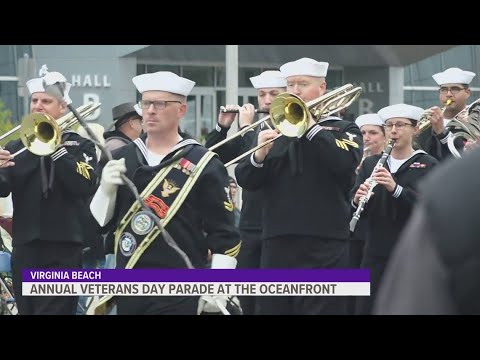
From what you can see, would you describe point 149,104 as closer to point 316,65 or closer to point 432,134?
point 316,65

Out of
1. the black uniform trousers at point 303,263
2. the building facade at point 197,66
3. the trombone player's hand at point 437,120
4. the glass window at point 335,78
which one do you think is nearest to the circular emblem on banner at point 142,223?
the black uniform trousers at point 303,263

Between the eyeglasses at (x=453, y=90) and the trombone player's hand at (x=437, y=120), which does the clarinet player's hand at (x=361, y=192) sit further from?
the eyeglasses at (x=453, y=90)

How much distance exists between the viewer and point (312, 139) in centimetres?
687

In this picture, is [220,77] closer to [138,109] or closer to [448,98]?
[138,109]

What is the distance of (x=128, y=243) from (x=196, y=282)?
1.66ft

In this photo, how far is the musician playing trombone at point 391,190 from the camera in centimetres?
765

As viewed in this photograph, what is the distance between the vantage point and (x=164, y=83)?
6.77 meters

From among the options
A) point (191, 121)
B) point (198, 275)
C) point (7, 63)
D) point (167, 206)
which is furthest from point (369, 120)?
point (7, 63)

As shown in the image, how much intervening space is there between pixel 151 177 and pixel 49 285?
1296 mm

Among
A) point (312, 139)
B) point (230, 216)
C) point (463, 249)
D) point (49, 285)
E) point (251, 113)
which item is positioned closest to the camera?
point (463, 249)

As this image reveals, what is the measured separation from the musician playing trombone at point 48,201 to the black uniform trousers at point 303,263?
1170 mm

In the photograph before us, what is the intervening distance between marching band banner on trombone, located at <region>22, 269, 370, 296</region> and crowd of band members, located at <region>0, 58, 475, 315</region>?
0.05 metres

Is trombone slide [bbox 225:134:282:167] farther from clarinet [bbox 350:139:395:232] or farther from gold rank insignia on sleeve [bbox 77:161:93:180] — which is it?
gold rank insignia on sleeve [bbox 77:161:93:180]
